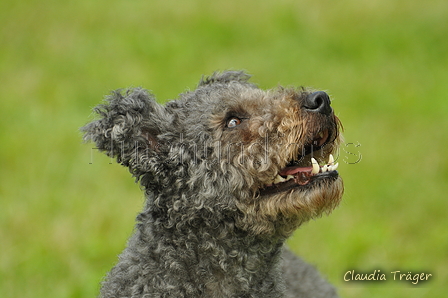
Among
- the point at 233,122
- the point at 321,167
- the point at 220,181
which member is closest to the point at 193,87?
the point at 233,122

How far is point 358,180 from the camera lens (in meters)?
8.51

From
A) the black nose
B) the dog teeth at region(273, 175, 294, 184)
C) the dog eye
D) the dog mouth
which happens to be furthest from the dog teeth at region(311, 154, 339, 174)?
the dog eye

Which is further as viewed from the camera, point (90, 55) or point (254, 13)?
point (254, 13)

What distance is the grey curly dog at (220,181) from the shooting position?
3658mm

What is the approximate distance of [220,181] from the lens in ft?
12.3

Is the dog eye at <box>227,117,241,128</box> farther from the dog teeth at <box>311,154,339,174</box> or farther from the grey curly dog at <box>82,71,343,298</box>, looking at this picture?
the dog teeth at <box>311,154,339,174</box>

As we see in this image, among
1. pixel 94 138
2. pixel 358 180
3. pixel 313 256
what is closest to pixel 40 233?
pixel 313 256

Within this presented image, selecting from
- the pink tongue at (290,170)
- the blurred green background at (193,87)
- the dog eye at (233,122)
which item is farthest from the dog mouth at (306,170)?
the blurred green background at (193,87)

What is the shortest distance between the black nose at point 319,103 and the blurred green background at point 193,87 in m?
2.06

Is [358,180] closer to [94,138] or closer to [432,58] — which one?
[432,58]

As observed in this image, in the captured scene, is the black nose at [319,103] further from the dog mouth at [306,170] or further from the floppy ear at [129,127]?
the floppy ear at [129,127]

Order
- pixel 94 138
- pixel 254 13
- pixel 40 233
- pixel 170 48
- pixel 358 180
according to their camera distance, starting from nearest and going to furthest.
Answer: pixel 94 138 → pixel 40 233 → pixel 358 180 → pixel 170 48 → pixel 254 13

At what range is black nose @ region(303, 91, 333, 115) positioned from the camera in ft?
12.1

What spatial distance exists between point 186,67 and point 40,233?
204 inches
